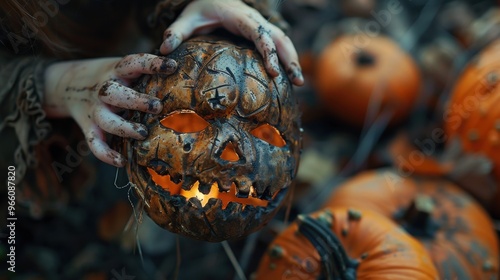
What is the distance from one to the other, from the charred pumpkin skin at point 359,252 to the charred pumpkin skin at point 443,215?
0.16 meters

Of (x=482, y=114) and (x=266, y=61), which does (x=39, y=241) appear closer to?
(x=266, y=61)

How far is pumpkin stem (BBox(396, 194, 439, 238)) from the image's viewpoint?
4.65 ft

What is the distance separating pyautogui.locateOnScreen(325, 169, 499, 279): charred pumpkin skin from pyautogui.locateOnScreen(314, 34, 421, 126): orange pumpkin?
0.36m

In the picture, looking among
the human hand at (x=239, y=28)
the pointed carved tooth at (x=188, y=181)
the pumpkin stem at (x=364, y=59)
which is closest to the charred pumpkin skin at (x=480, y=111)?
the pumpkin stem at (x=364, y=59)

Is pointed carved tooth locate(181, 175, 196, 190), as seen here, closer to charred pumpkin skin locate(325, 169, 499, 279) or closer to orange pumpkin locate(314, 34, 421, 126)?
charred pumpkin skin locate(325, 169, 499, 279)

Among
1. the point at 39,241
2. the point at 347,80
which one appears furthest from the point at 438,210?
the point at 39,241

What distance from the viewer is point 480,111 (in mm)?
1698

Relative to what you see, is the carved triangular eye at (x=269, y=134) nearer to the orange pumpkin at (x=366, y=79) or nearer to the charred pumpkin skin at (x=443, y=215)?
the charred pumpkin skin at (x=443, y=215)

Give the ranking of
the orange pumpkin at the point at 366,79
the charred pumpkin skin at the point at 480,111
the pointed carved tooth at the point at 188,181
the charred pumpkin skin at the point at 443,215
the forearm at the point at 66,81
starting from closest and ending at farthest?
the pointed carved tooth at the point at 188,181, the forearm at the point at 66,81, the charred pumpkin skin at the point at 443,215, the charred pumpkin skin at the point at 480,111, the orange pumpkin at the point at 366,79

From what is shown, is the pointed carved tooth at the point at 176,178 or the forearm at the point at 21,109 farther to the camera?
the forearm at the point at 21,109

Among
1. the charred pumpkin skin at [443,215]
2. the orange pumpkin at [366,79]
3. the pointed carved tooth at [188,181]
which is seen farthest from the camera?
the orange pumpkin at [366,79]

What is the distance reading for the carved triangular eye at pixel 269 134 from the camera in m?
1.03

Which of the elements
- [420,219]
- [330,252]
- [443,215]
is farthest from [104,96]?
[443,215]

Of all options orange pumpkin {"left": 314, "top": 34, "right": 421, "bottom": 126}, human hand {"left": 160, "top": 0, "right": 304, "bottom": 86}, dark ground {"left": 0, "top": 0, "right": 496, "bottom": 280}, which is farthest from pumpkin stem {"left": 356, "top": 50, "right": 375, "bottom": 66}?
human hand {"left": 160, "top": 0, "right": 304, "bottom": 86}
